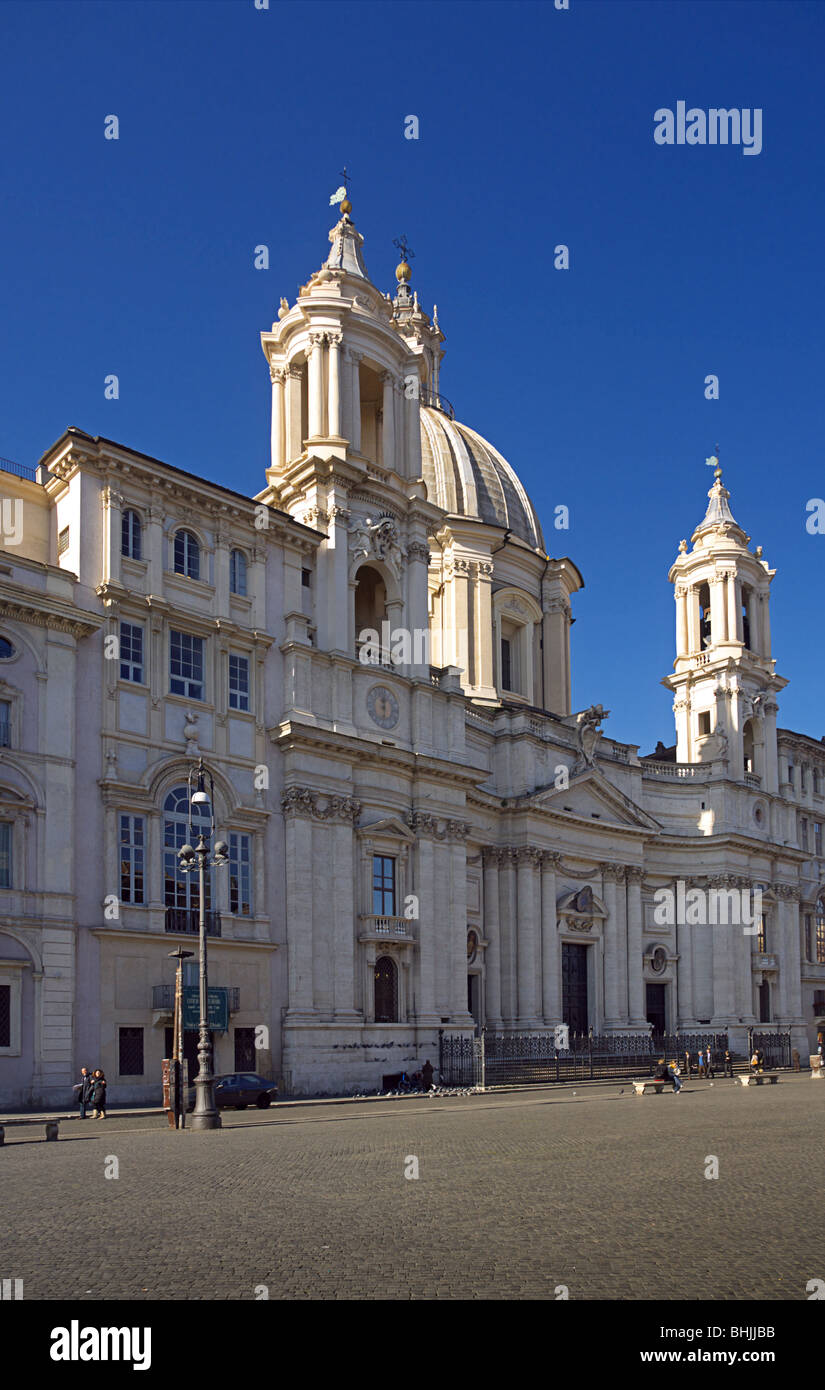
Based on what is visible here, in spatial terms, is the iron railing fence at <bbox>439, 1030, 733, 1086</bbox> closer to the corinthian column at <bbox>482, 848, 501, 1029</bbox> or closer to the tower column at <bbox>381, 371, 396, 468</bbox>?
the corinthian column at <bbox>482, 848, 501, 1029</bbox>

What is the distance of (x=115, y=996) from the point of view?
128 feet

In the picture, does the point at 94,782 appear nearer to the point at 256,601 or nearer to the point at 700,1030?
the point at 256,601

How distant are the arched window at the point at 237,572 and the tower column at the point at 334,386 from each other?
7.48 meters

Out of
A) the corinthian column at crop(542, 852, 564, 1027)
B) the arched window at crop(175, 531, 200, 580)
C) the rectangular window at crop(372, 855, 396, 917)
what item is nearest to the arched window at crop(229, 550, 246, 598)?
the arched window at crop(175, 531, 200, 580)

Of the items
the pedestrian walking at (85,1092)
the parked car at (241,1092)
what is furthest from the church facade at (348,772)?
the parked car at (241,1092)

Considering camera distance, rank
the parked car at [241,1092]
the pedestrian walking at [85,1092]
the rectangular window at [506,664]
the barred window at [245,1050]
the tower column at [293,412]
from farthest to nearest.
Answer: the rectangular window at [506,664], the tower column at [293,412], the barred window at [245,1050], the parked car at [241,1092], the pedestrian walking at [85,1092]

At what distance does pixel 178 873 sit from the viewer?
41.6 m

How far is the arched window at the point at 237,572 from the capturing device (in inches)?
1822

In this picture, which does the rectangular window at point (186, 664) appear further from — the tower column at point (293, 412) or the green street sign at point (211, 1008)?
the tower column at point (293, 412)

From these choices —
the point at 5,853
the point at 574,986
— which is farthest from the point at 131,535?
the point at 574,986

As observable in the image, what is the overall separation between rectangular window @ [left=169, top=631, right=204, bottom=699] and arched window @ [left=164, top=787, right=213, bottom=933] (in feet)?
11.3

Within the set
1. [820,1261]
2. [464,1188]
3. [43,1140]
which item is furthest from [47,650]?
[820,1261]

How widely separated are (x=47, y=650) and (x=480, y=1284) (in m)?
31.5

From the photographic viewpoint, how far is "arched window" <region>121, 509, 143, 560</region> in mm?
42531
